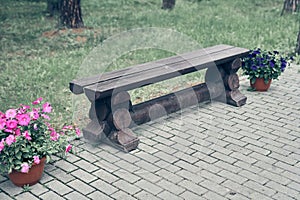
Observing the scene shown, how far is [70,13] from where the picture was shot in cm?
1117

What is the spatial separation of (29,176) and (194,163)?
5.50 ft

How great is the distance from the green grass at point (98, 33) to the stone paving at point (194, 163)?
1325mm

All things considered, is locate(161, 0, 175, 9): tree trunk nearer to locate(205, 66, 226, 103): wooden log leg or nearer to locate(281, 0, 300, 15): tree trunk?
locate(281, 0, 300, 15): tree trunk

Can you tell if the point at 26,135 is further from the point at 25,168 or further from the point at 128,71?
the point at 128,71

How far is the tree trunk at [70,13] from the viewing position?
1116cm

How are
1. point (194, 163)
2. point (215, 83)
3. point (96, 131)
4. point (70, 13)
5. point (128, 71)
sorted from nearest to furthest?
point (194, 163), point (96, 131), point (128, 71), point (215, 83), point (70, 13)

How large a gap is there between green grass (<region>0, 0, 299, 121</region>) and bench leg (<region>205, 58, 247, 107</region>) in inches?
40.3

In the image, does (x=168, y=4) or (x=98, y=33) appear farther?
(x=168, y=4)

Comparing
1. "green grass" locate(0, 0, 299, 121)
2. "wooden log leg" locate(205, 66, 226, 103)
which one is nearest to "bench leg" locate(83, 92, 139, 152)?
"green grass" locate(0, 0, 299, 121)

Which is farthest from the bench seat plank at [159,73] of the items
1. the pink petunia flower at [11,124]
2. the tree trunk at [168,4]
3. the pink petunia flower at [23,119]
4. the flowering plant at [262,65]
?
the tree trunk at [168,4]

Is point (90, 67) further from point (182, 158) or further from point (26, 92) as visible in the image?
point (182, 158)

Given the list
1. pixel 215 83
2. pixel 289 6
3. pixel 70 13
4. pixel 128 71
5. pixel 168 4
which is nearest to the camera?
pixel 128 71

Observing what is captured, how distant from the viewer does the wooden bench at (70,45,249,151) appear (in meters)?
5.24

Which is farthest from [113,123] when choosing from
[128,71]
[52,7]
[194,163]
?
[52,7]
